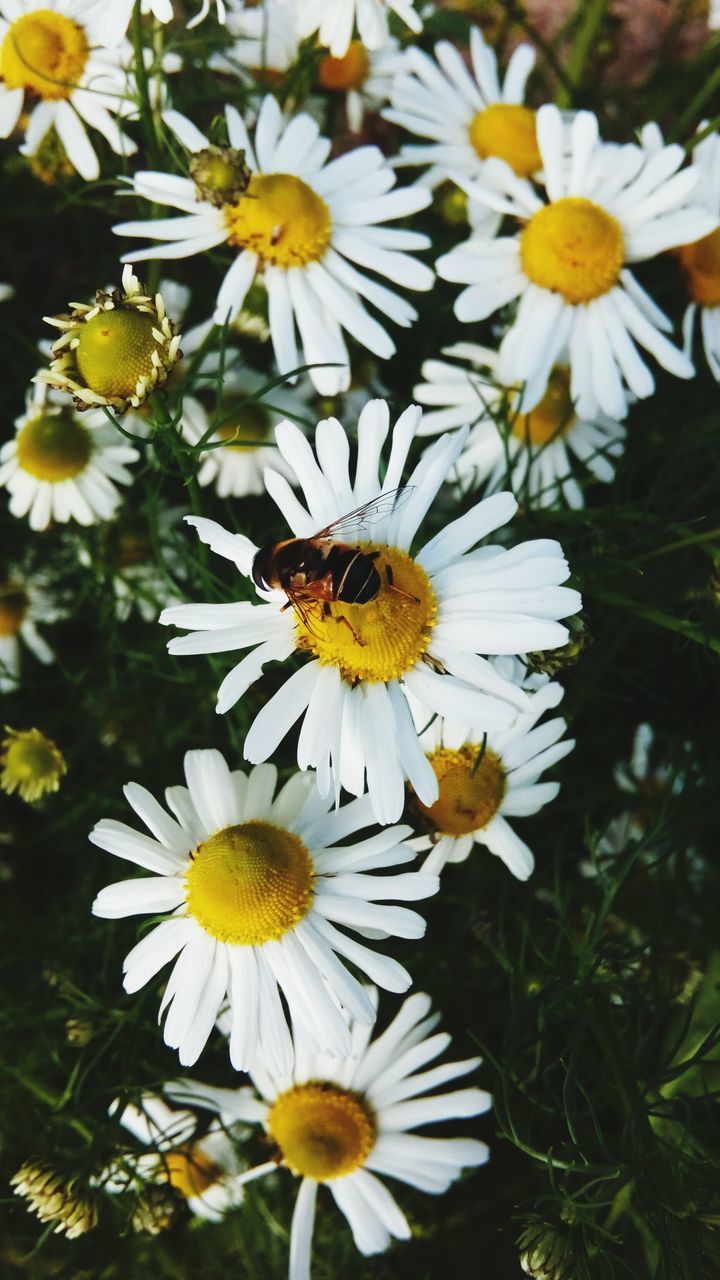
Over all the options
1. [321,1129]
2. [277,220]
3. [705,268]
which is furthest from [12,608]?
[705,268]

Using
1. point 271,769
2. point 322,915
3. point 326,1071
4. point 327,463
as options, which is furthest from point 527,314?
point 326,1071

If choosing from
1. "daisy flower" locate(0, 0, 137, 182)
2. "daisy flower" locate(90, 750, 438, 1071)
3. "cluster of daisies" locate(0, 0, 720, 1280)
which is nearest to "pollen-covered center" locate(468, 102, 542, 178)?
"cluster of daisies" locate(0, 0, 720, 1280)

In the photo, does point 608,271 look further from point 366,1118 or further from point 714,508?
point 366,1118

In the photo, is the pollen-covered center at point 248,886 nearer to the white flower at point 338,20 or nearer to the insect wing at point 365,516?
the insect wing at point 365,516

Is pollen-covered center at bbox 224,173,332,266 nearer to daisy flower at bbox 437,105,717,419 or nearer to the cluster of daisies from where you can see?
the cluster of daisies

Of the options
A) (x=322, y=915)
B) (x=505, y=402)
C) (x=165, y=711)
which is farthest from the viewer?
(x=165, y=711)

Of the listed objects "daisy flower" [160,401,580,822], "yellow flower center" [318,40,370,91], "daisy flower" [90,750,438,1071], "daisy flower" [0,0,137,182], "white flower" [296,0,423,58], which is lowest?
"daisy flower" [90,750,438,1071]

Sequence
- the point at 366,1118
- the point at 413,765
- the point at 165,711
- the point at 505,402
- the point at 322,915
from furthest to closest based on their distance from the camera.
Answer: the point at 165,711, the point at 505,402, the point at 366,1118, the point at 322,915, the point at 413,765
